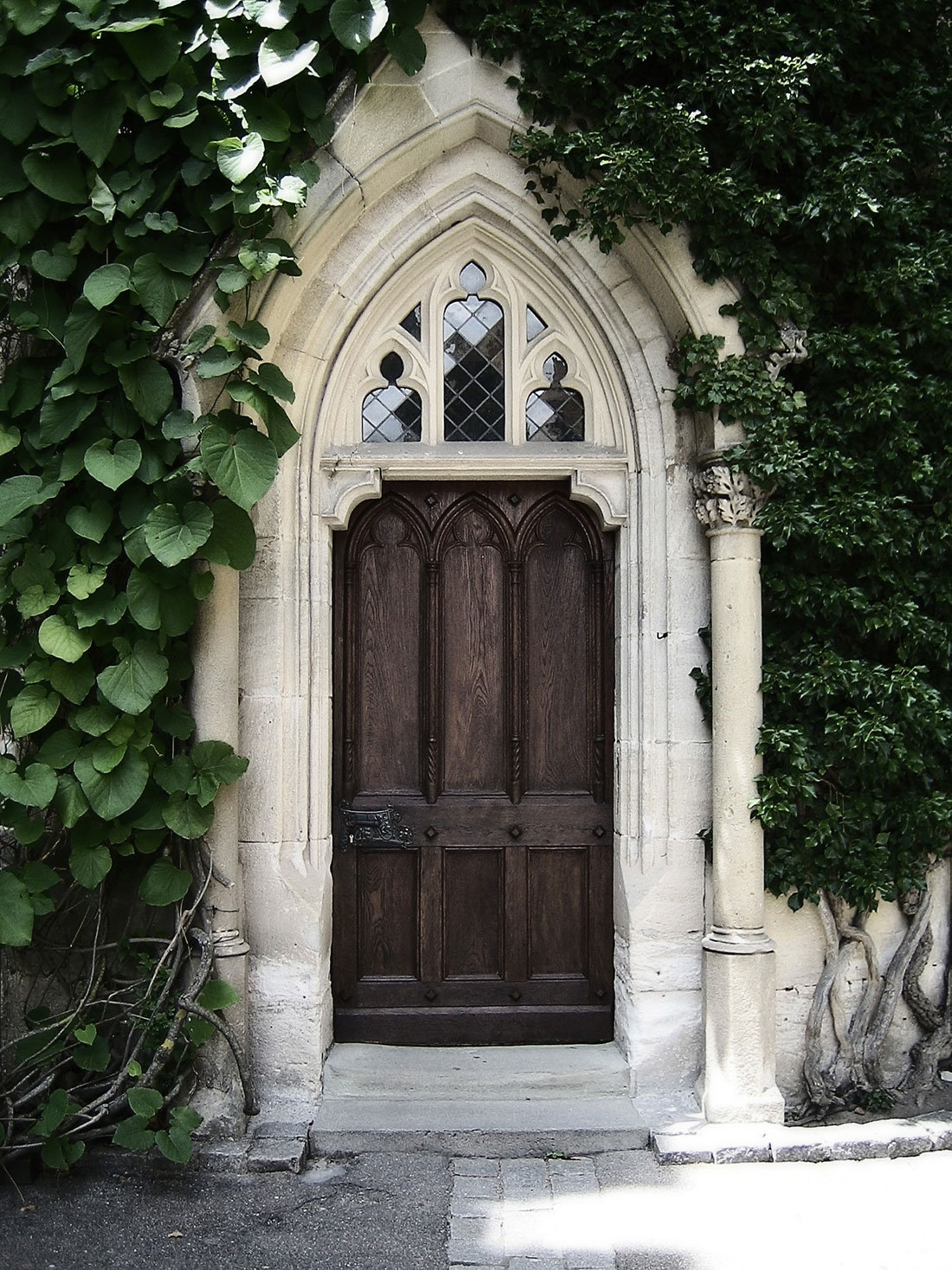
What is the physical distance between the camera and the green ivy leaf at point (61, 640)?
3461 mm

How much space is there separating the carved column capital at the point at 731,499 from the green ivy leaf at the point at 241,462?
5.21 feet

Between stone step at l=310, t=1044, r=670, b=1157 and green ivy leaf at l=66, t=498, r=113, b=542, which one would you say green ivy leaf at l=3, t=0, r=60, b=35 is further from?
stone step at l=310, t=1044, r=670, b=1157

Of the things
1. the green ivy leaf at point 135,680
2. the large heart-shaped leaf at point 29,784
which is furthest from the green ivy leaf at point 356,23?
the large heart-shaped leaf at point 29,784

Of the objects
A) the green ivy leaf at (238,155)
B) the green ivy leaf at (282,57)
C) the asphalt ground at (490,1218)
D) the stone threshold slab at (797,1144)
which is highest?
the green ivy leaf at (282,57)

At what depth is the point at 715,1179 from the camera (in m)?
3.49

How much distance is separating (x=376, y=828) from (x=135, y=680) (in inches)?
48.9

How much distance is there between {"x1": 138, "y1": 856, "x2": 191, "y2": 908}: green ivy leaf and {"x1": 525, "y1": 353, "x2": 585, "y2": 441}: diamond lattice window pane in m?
2.14

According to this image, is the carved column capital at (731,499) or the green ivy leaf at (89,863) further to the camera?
the carved column capital at (731,499)

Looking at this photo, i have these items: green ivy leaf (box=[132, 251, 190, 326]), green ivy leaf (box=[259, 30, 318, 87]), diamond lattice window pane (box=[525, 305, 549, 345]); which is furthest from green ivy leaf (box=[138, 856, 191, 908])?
green ivy leaf (box=[259, 30, 318, 87])

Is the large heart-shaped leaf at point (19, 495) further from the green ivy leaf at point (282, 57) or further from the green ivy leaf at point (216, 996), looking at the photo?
the green ivy leaf at point (216, 996)

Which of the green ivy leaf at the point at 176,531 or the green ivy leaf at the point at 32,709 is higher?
the green ivy leaf at the point at 176,531

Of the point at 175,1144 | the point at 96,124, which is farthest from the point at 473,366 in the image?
the point at 175,1144

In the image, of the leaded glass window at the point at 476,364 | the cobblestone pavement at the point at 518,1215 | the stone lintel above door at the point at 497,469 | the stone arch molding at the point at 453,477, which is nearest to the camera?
the cobblestone pavement at the point at 518,1215

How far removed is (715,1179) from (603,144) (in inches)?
139
